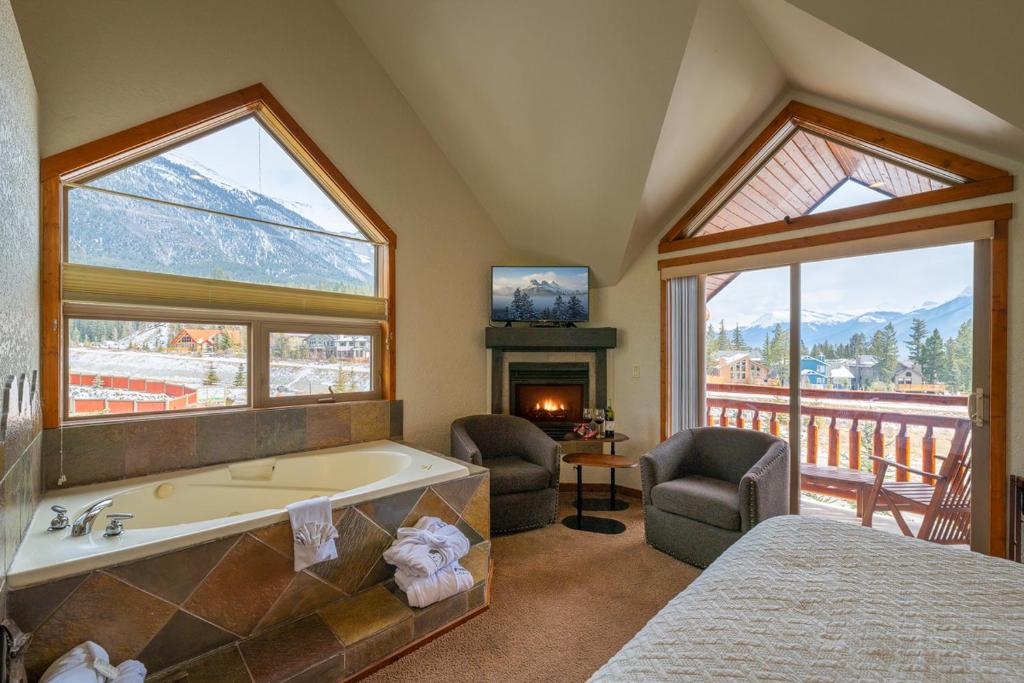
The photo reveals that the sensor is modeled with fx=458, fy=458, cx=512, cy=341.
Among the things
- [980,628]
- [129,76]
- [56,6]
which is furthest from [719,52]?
[56,6]

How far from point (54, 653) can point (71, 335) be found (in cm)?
165

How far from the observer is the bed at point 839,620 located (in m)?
0.96

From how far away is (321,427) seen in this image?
317 cm

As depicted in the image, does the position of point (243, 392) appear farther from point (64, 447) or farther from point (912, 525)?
point (912, 525)

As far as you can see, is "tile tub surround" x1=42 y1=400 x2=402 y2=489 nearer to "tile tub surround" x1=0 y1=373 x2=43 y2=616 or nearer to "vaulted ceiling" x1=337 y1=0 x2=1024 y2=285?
"tile tub surround" x1=0 y1=373 x2=43 y2=616

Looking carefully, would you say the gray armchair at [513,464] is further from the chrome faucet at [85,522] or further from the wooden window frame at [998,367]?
the wooden window frame at [998,367]

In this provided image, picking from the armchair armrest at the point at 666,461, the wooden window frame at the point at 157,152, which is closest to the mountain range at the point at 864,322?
the armchair armrest at the point at 666,461

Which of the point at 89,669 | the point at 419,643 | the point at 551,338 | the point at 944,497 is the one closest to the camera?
the point at 89,669

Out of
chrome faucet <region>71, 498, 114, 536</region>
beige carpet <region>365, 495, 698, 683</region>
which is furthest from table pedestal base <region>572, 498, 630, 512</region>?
chrome faucet <region>71, 498, 114, 536</region>

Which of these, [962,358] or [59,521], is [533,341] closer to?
[962,358]

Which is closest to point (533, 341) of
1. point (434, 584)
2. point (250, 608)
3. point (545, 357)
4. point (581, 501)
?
point (545, 357)

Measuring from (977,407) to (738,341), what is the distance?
139 centimetres

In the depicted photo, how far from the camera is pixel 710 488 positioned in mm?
2898

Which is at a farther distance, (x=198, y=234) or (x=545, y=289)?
(x=545, y=289)
